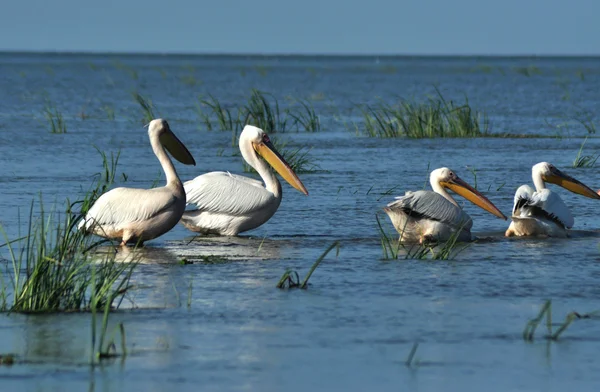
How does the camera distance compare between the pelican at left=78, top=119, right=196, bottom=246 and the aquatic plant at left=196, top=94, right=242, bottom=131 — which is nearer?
the pelican at left=78, top=119, right=196, bottom=246

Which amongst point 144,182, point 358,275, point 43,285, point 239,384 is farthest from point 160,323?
point 144,182

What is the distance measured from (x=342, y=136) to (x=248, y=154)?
9828 mm

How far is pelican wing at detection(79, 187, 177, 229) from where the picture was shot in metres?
8.33

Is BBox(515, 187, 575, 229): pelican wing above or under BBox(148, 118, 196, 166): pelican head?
under

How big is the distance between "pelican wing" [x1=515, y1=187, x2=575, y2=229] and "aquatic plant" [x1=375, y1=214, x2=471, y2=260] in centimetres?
65

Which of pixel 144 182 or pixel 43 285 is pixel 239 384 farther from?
pixel 144 182

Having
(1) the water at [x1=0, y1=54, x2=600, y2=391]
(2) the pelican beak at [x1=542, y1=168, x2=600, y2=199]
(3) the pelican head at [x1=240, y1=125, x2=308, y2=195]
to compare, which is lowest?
(1) the water at [x1=0, y1=54, x2=600, y2=391]

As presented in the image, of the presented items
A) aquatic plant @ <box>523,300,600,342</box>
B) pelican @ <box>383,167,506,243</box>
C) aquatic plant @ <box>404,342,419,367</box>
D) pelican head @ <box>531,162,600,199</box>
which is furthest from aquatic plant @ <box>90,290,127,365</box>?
pelican head @ <box>531,162,600,199</box>

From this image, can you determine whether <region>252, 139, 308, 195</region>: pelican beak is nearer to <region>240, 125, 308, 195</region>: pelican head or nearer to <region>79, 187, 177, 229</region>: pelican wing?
<region>240, 125, 308, 195</region>: pelican head

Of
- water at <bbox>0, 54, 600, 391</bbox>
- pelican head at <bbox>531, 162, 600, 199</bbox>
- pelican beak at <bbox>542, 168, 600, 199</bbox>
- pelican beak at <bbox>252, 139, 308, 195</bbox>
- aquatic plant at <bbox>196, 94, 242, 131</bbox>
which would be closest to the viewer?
water at <bbox>0, 54, 600, 391</bbox>

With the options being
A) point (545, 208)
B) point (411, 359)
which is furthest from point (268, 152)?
point (411, 359)

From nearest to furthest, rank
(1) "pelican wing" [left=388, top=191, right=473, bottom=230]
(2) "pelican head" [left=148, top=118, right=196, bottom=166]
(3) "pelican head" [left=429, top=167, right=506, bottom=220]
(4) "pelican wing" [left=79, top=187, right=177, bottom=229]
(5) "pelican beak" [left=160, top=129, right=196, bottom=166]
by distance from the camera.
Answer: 1. (4) "pelican wing" [left=79, top=187, right=177, bottom=229]
2. (1) "pelican wing" [left=388, top=191, right=473, bottom=230]
3. (2) "pelican head" [left=148, top=118, right=196, bottom=166]
4. (5) "pelican beak" [left=160, top=129, right=196, bottom=166]
5. (3) "pelican head" [left=429, top=167, right=506, bottom=220]

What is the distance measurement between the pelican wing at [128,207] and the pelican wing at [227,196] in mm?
634

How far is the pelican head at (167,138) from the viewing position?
9039mm
